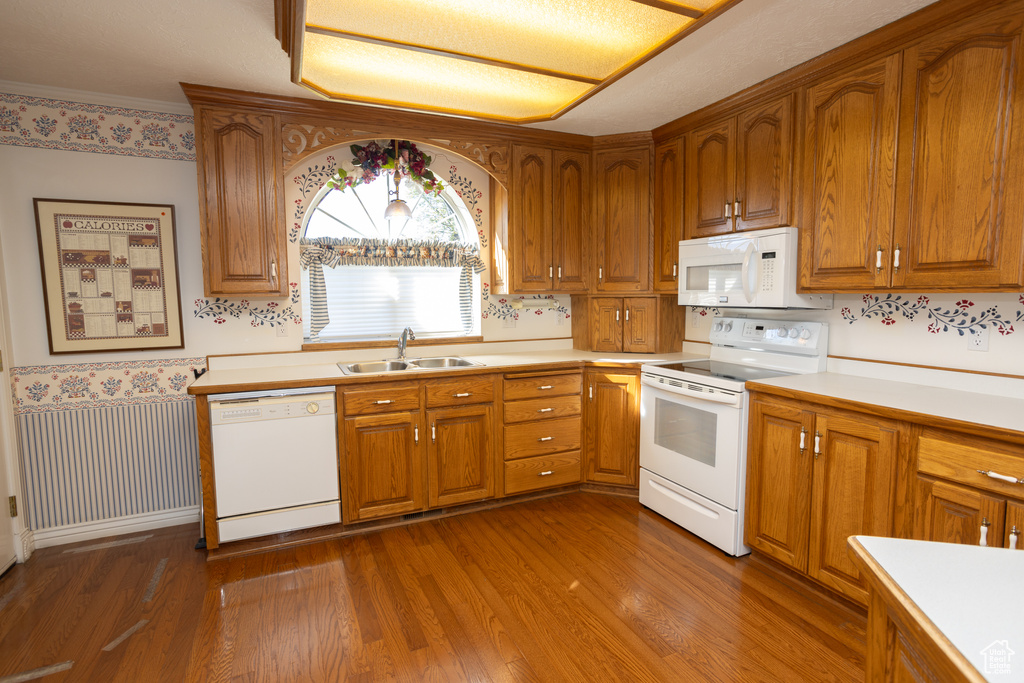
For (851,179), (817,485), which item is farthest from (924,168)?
(817,485)

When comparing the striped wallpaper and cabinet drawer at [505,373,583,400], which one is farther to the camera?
cabinet drawer at [505,373,583,400]

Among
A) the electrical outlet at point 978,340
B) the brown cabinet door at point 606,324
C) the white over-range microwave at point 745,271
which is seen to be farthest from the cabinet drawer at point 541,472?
the electrical outlet at point 978,340

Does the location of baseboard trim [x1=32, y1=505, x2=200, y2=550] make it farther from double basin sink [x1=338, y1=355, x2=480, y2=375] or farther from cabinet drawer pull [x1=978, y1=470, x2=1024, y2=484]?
cabinet drawer pull [x1=978, y1=470, x2=1024, y2=484]

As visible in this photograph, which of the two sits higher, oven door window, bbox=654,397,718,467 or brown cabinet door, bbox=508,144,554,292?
brown cabinet door, bbox=508,144,554,292

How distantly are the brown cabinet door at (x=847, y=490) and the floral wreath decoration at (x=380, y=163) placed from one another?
275cm

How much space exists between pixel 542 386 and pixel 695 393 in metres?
0.97

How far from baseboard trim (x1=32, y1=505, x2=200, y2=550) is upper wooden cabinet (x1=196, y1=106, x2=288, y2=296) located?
55.4 inches

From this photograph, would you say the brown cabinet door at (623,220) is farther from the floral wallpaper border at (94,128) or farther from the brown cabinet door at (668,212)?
the floral wallpaper border at (94,128)

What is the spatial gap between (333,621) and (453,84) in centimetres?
269

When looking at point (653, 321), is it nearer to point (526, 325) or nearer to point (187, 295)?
point (526, 325)

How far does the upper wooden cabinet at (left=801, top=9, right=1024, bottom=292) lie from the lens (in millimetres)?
1899

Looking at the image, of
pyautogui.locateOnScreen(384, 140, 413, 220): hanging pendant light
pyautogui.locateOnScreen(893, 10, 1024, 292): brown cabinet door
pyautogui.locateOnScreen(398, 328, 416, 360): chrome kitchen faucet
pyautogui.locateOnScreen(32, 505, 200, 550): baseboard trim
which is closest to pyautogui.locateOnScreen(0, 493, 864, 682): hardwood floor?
pyautogui.locateOnScreen(32, 505, 200, 550): baseboard trim

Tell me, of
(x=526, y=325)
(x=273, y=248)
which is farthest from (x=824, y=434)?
(x=273, y=248)

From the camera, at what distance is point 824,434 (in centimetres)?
226
